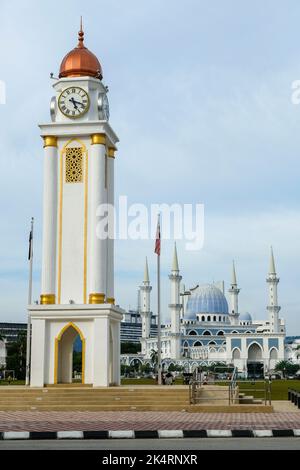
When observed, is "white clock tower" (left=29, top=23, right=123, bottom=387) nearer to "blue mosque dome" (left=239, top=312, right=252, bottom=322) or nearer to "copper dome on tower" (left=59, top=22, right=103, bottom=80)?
"copper dome on tower" (left=59, top=22, right=103, bottom=80)

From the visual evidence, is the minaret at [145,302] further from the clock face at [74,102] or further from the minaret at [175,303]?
the clock face at [74,102]

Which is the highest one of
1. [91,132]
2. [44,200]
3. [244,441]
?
[91,132]

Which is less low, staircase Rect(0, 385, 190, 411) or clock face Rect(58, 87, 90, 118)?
clock face Rect(58, 87, 90, 118)

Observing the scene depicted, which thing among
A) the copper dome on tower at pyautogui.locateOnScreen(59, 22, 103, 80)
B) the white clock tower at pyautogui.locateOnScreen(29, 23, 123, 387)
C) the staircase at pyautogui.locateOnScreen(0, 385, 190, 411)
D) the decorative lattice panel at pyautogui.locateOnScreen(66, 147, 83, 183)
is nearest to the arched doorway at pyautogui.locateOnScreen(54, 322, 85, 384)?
the white clock tower at pyautogui.locateOnScreen(29, 23, 123, 387)

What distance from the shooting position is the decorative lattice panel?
90.0 ft

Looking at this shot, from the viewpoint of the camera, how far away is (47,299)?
87.5 ft

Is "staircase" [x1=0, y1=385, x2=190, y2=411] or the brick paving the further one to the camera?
"staircase" [x1=0, y1=385, x2=190, y2=411]

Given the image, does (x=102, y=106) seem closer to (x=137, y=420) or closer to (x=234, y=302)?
(x=137, y=420)

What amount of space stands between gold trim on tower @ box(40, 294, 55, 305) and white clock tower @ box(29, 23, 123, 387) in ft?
0.12

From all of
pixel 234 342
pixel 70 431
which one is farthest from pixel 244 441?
pixel 234 342

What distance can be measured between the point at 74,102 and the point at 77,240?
17.7 feet

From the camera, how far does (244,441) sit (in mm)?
13453
